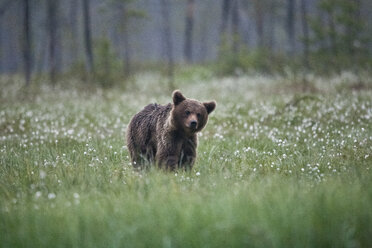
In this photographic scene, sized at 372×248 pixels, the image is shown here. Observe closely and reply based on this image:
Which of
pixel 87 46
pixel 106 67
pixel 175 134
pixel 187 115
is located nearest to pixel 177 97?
pixel 187 115

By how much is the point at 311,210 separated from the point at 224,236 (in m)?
0.89

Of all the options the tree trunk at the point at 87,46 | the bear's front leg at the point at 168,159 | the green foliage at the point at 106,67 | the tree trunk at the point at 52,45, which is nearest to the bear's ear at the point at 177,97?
the bear's front leg at the point at 168,159

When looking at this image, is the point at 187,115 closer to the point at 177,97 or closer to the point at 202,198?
the point at 177,97

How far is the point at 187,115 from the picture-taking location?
222 inches

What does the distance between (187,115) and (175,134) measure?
37 centimetres

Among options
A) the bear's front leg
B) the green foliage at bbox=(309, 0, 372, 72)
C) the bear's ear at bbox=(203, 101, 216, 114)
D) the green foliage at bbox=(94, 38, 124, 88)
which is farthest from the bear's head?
the green foliage at bbox=(309, 0, 372, 72)

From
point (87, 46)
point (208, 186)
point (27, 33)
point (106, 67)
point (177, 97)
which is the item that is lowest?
point (208, 186)

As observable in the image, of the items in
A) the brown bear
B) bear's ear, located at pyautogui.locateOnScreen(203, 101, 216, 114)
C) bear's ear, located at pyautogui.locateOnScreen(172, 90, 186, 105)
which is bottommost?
the brown bear

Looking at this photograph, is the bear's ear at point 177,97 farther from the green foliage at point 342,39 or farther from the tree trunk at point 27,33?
the green foliage at point 342,39

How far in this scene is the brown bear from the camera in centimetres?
561

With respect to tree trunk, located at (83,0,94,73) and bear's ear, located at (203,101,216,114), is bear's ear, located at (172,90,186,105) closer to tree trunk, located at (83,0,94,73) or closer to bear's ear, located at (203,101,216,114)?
bear's ear, located at (203,101,216,114)

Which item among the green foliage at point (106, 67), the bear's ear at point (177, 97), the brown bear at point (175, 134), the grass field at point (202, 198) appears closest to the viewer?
the grass field at point (202, 198)

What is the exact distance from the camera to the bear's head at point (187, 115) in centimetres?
551

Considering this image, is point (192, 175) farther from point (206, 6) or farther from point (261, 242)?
point (206, 6)
